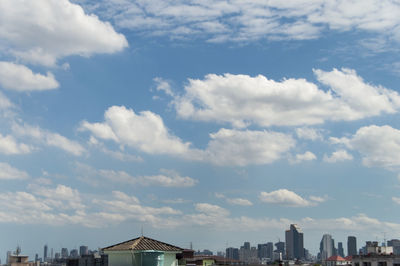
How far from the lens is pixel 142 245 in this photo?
61156mm

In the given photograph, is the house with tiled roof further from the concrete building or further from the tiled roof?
the concrete building

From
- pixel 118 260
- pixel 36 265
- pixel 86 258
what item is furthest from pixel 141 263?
pixel 36 265

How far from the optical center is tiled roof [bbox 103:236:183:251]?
198 ft

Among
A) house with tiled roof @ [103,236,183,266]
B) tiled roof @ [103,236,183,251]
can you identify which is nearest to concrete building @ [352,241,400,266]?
house with tiled roof @ [103,236,183,266]

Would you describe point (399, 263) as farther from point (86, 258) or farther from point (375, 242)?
point (86, 258)

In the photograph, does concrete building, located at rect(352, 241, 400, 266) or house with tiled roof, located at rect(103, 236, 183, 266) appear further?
concrete building, located at rect(352, 241, 400, 266)

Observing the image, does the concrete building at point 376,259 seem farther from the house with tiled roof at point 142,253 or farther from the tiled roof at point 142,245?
the tiled roof at point 142,245

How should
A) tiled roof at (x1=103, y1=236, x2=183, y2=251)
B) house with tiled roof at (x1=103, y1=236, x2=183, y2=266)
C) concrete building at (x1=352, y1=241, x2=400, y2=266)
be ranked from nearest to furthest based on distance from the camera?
house with tiled roof at (x1=103, y1=236, x2=183, y2=266) → tiled roof at (x1=103, y1=236, x2=183, y2=251) → concrete building at (x1=352, y1=241, x2=400, y2=266)

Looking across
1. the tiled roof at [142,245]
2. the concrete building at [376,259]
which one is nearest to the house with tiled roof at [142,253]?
the tiled roof at [142,245]

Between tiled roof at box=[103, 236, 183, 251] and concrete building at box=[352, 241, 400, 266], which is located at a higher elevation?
tiled roof at box=[103, 236, 183, 251]

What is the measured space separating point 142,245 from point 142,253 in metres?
3.03

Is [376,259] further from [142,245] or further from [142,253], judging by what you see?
[142,253]

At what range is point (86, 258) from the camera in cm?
9800

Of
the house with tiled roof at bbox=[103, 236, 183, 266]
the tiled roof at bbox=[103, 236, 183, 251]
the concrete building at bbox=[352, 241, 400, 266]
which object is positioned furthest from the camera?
the concrete building at bbox=[352, 241, 400, 266]
